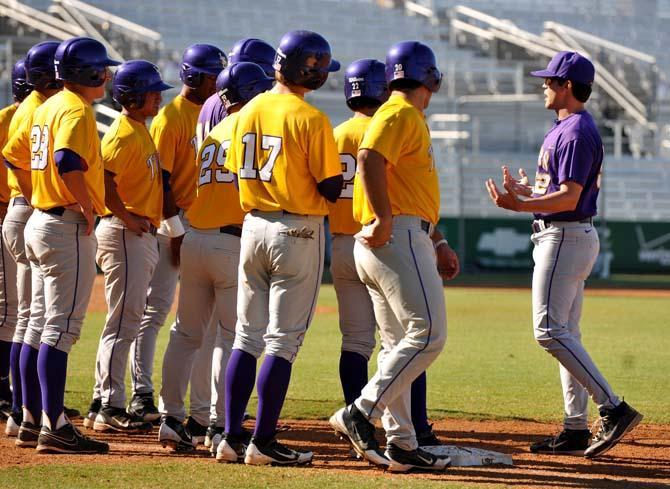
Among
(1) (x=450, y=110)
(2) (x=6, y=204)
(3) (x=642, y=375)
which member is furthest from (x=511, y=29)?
(2) (x=6, y=204)

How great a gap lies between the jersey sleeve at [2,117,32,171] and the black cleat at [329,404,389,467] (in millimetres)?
2818

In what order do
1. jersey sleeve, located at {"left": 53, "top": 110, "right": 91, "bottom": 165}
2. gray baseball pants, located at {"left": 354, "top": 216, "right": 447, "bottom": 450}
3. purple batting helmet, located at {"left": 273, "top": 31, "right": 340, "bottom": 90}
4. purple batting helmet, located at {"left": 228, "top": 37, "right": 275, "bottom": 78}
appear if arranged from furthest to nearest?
purple batting helmet, located at {"left": 228, "top": 37, "right": 275, "bottom": 78} < jersey sleeve, located at {"left": 53, "top": 110, "right": 91, "bottom": 165} < purple batting helmet, located at {"left": 273, "top": 31, "right": 340, "bottom": 90} < gray baseball pants, located at {"left": 354, "top": 216, "right": 447, "bottom": 450}

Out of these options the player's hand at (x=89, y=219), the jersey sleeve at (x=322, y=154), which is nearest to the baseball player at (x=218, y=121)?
the player's hand at (x=89, y=219)

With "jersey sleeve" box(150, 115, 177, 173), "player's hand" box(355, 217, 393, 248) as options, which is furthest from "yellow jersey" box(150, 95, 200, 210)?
"player's hand" box(355, 217, 393, 248)

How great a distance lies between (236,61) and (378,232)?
226 cm

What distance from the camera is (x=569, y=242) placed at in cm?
645

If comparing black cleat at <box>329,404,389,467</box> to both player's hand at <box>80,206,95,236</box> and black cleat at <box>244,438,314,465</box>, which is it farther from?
player's hand at <box>80,206,95,236</box>

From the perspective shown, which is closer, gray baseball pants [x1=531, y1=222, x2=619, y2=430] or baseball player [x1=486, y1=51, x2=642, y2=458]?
baseball player [x1=486, y1=51, x2=642, y2=458]

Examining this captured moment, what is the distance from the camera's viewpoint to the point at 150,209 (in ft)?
23.5

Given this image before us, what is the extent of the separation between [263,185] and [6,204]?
3071 mm

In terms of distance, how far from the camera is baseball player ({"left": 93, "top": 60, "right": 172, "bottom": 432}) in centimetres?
713

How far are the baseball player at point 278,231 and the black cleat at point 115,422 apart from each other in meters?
1.47

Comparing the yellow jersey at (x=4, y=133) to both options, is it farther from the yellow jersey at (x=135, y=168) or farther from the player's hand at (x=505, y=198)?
the player's hand at (x=505, y=198)

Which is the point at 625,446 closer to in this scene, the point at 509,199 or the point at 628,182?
the point at 509,199
